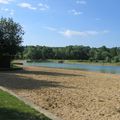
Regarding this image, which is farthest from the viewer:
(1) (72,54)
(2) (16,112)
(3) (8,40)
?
(1) (72,54)

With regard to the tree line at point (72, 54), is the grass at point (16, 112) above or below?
below

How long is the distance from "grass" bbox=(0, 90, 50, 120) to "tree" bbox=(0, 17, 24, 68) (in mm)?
33888

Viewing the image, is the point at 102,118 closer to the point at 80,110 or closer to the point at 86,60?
the point at 80,110

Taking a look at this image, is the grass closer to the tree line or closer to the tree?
the tree

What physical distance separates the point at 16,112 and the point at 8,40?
36.6 m

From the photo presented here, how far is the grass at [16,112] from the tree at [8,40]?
111 ft

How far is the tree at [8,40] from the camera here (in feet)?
152

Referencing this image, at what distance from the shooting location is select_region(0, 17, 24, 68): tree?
46.4 m

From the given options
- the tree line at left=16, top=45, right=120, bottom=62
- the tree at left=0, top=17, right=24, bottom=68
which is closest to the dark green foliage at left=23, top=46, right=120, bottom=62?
the tree line at left=16, top=45, right=120, bottom=62

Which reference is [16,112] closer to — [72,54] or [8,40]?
[8,40]

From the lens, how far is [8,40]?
1838 inches

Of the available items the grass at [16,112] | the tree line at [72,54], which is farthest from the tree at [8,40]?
the tree line at [72,54]

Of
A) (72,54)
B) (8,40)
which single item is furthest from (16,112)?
(72,54)

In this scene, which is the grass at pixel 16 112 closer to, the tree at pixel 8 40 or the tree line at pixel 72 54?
the tree at pixel 8 40
